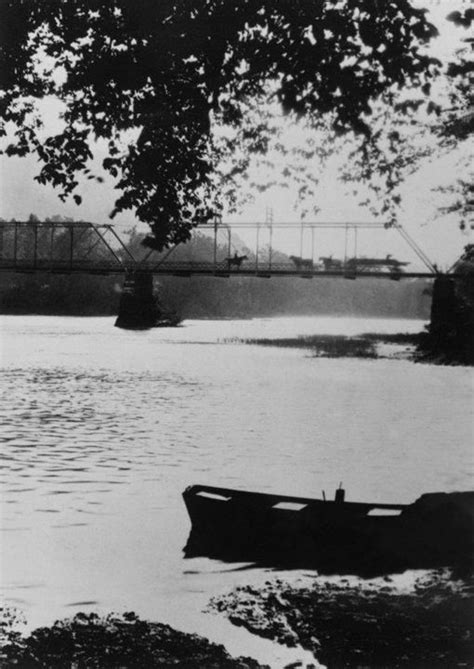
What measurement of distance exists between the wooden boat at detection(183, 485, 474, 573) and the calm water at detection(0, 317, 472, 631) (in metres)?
0.75

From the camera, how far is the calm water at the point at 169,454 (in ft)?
57.6

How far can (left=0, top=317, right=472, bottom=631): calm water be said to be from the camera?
1756 cm

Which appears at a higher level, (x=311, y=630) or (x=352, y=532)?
(x=352, y=532)

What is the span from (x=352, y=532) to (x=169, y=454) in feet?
53.5

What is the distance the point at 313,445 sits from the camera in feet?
120

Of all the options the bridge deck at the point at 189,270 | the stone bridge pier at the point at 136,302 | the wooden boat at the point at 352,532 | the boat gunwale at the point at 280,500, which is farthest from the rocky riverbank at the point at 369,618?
the stone bridge pier at the point at 136,302

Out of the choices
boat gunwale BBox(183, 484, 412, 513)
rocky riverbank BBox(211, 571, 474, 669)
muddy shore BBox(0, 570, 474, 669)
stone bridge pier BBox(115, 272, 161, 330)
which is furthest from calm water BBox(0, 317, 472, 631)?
stone bridge pier BBox(115, 272, 161, 330)

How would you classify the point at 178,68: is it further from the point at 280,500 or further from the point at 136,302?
the point at 136,302

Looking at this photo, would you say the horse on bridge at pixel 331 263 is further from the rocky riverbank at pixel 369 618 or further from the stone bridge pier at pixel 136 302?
the rocky riverbank at pixel 369 618

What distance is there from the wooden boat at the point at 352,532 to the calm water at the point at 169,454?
0.75 meters

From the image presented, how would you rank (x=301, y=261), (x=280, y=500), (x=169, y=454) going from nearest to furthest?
(x=280, y=500)
(x=169, y=454)
(x=301, y=261)

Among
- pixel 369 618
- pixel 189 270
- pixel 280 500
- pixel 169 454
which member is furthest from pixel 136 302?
pixel 369 618

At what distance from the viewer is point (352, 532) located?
17594 mm

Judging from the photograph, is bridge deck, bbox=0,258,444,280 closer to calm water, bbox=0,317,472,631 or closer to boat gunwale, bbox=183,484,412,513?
calm water, bbox=0,317,472,631
